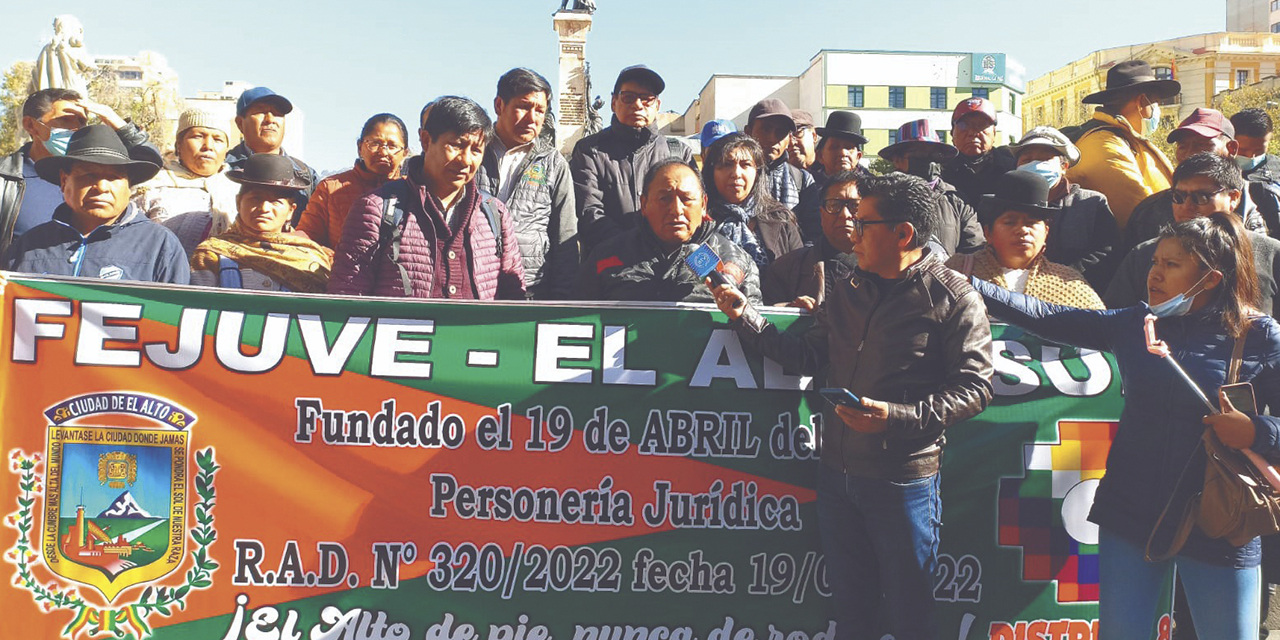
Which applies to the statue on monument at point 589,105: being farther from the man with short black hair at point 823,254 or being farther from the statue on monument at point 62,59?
the man with short black hair at point 823,254

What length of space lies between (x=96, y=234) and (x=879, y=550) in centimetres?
343

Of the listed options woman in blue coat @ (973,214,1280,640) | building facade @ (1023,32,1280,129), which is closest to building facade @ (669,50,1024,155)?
building facade @ (1023,32,1280,129)

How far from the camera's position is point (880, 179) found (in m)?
3.35

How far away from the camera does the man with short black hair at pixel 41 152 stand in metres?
4.77

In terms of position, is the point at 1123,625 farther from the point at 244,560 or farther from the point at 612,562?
the point at 244,560

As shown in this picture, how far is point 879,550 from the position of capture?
327cm

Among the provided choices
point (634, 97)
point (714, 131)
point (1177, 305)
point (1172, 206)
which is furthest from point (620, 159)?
point (1177, 305)

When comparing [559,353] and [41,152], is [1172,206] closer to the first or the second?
[559,353]

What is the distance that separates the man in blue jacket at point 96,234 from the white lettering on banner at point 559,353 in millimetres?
1606

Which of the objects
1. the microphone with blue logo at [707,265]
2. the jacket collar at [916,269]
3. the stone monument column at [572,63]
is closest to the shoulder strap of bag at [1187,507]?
the jacket collar at [916,269]

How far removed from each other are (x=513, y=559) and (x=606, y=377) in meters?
0.79

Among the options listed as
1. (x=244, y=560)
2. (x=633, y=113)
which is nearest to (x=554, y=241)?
(x=633, y=113)

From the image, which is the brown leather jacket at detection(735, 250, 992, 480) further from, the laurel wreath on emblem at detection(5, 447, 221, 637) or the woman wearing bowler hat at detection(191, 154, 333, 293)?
the woman wearing bowler hat at detection(191, 154, 333, 293)

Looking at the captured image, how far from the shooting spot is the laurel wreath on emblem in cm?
364
